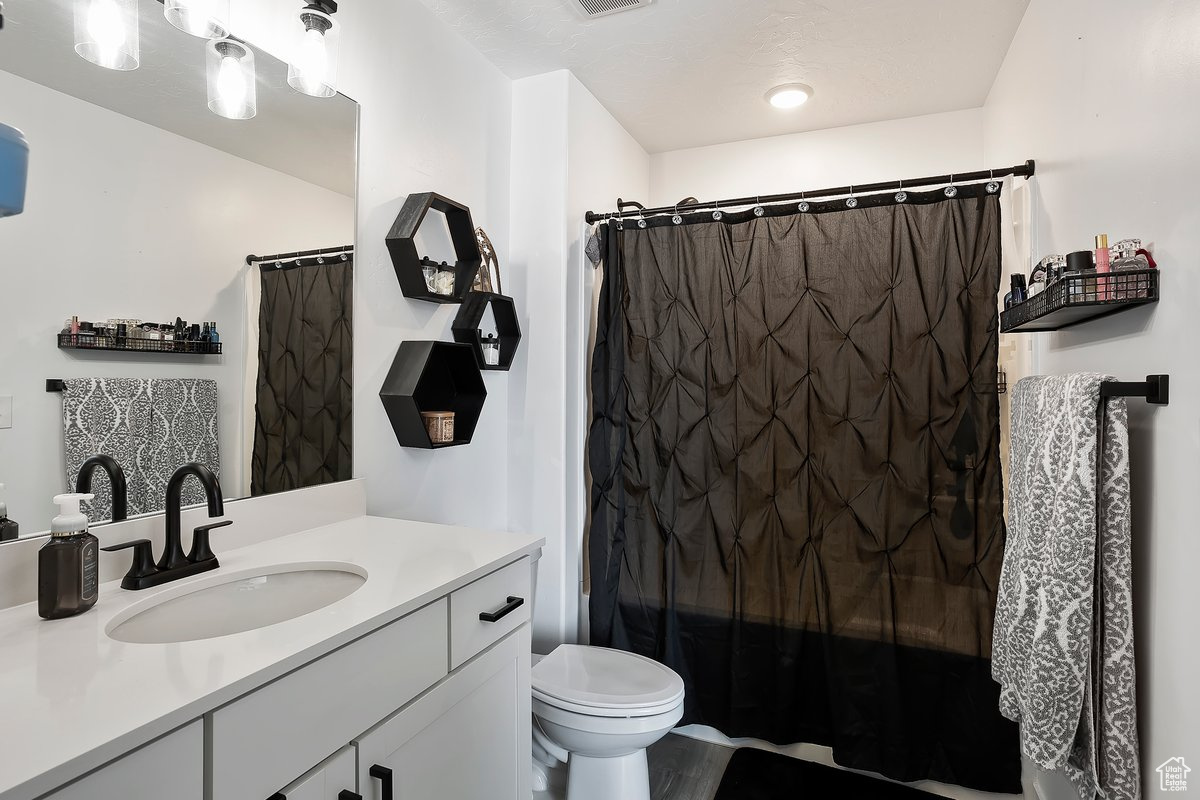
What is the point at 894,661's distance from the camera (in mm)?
1961

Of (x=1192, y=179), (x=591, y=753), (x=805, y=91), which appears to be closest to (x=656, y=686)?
(x=591, y=753)

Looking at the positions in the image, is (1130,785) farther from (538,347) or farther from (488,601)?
(538,347)

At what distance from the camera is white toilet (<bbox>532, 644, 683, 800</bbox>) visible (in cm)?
169

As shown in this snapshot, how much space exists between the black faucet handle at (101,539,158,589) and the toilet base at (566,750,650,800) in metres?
1.25

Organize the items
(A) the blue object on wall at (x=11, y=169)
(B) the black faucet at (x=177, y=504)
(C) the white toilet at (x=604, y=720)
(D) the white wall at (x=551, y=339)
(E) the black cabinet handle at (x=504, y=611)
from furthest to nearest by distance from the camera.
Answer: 1. (D) the white wall at (x=551, y=339)
2. (C) the white toilet at (x=604, y=720)
3. (E) the black cabinet handle at (x=504, y=611)
4. (B) the black faucet at (x=177, y=504)
5. (A) the blue object on wall at (x=11, y=169)

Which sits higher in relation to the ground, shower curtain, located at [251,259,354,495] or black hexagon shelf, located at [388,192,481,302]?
black hexagon shelf, located at [388,192,481,302]

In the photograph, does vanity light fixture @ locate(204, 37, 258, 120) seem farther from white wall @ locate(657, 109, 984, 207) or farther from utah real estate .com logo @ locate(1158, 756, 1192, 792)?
utah real estate .com logo @ locate(1158, 756, 1192, 792)

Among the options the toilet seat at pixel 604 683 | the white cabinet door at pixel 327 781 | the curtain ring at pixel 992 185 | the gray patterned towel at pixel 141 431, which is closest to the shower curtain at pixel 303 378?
the gray patterned towel at pixel 141 431

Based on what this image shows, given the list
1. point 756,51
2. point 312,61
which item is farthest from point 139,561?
point 756,51

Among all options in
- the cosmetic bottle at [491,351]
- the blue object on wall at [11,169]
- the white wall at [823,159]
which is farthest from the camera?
the white wall at [823,159]

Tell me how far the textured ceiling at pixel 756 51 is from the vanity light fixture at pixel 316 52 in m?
0.57

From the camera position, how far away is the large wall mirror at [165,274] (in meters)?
1.06

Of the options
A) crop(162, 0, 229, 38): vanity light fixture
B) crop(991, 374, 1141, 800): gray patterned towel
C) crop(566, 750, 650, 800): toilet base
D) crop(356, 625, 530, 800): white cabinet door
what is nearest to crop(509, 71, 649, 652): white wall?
crop(566, 750, 650, 800): toilet base

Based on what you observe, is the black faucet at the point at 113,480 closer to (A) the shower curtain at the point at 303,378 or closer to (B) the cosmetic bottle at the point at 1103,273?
(A) the shower curtain at the point at 303,378
